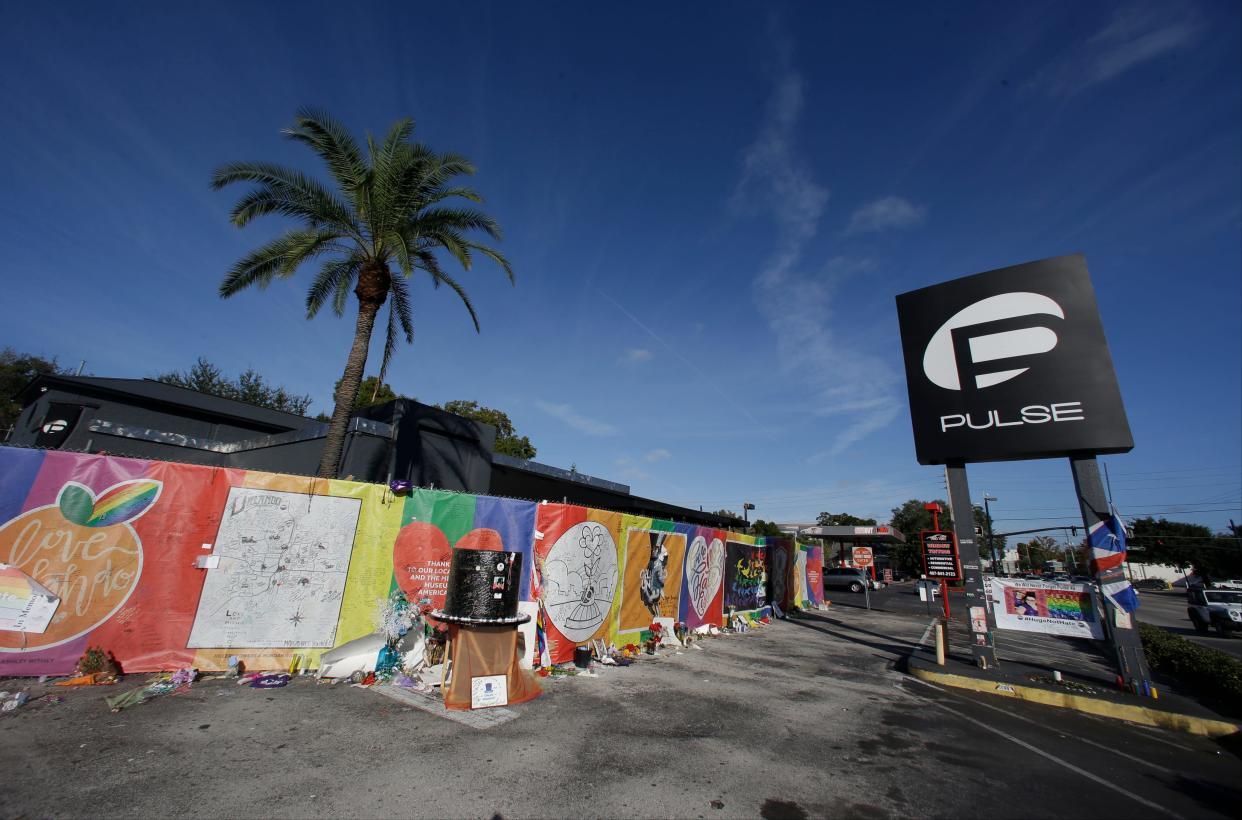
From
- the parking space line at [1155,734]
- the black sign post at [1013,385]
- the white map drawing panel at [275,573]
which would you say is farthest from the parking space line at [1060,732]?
the white map drawing panel at [275,573]

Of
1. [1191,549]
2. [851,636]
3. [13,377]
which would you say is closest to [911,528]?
[1191,549]

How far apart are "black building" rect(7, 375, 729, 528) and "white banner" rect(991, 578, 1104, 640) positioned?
15330 millimetres

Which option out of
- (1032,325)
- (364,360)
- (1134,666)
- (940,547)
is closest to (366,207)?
(364,360)

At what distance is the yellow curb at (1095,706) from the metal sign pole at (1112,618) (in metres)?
1.09

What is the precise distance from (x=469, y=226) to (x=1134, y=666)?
1542 cm

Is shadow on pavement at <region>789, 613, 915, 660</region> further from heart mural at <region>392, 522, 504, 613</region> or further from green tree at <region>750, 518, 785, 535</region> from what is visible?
green tree at <region>750, 518, 785, 535</region>

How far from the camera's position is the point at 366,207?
10.9 meters

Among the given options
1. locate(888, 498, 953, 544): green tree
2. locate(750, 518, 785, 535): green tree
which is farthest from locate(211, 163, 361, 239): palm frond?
locate(888, 498, 953, 544): green tree

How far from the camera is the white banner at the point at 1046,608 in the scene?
909cm

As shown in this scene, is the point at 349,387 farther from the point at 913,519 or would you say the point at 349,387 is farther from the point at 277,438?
the point at 913,519

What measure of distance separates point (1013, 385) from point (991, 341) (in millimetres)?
1080

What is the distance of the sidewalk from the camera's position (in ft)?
22.7

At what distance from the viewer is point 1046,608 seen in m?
9.52

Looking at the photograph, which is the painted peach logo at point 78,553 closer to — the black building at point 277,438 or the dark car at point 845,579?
the black building at point 277,438
